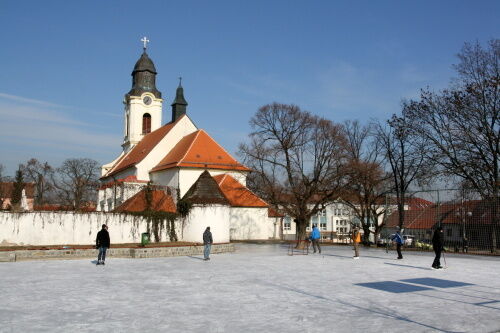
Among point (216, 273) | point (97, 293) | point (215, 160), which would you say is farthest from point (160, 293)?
point (215, 160)

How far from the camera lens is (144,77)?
60.4 meters

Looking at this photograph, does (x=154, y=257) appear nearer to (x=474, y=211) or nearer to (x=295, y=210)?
(x=295, y=210)

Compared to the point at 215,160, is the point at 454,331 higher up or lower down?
lower down

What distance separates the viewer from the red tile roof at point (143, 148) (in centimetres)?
5166

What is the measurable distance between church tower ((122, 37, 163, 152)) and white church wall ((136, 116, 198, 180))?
9.29 m

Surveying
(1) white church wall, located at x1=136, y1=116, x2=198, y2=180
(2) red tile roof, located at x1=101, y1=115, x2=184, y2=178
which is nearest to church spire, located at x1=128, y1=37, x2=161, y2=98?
(2) red tile roof, located at x1=101, y1=115, x2=184, y2=178

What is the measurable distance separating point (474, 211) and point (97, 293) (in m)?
21.6

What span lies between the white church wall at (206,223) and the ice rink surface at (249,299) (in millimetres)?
13733

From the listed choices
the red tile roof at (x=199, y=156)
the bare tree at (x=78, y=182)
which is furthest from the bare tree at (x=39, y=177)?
the red tile roof at (x=199, y=156)

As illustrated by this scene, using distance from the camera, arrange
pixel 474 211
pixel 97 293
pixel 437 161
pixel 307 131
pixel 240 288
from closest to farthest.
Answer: pixel 97 293, pixel 240 288, pixel 474 211, pixel 437 161, pixel 307 131

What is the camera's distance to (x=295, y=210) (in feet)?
99.5

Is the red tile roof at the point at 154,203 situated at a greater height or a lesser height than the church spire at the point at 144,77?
lesser

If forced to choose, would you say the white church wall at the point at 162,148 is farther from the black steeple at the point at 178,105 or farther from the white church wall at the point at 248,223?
the white church wall at the point at 248,223

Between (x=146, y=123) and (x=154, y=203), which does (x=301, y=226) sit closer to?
(x=154, y=203)
